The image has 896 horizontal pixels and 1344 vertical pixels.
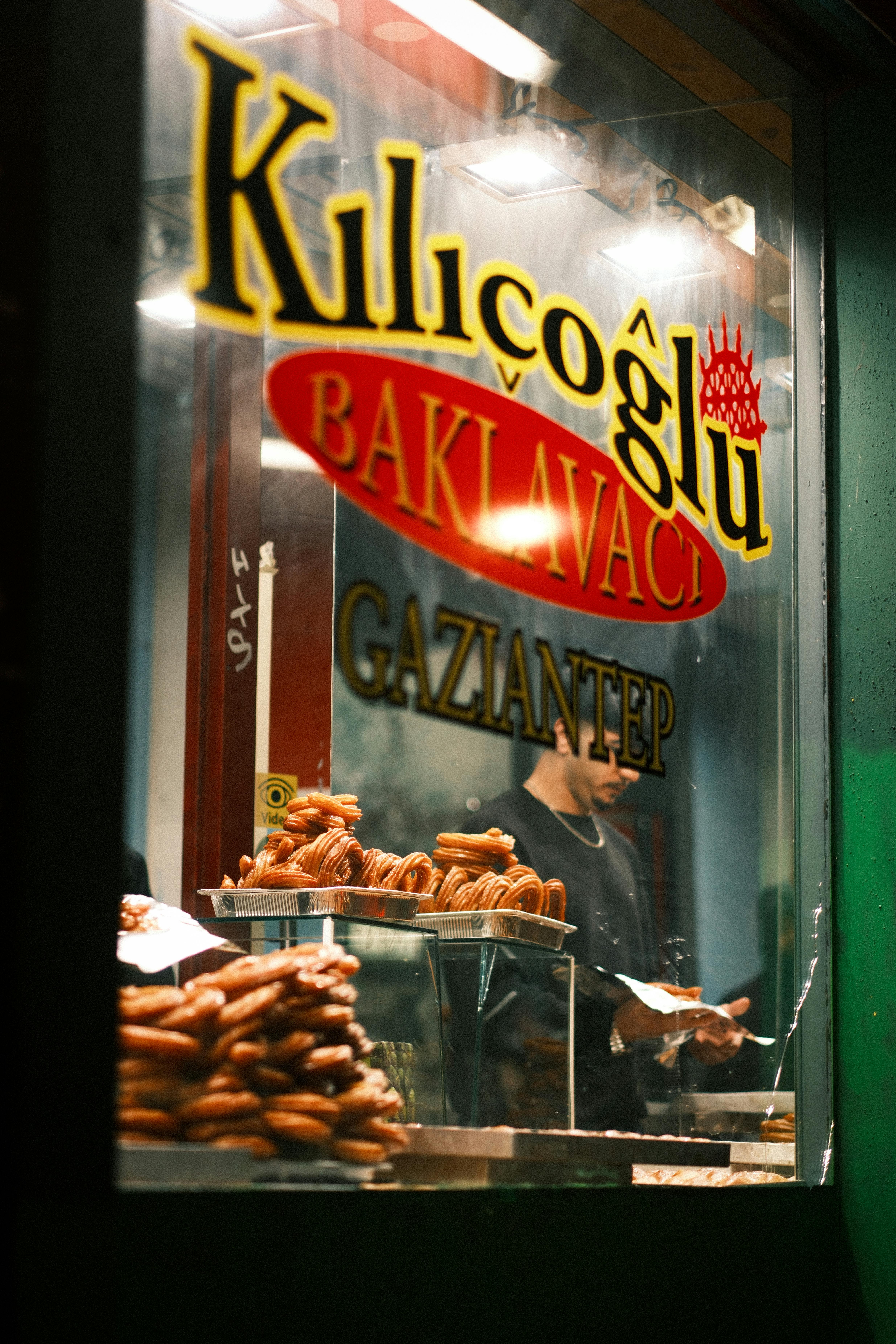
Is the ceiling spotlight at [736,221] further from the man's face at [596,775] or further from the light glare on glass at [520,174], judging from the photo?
the man's face at [596,775]

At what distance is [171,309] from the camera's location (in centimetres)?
219

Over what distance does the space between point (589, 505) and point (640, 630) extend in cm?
29

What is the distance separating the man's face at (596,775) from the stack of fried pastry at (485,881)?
6.5 inches

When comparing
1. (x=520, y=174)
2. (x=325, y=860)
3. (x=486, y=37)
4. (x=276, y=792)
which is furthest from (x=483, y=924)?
(x=486, y=37)

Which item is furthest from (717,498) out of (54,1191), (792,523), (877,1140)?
(54,1191)

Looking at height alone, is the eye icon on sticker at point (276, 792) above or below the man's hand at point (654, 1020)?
above

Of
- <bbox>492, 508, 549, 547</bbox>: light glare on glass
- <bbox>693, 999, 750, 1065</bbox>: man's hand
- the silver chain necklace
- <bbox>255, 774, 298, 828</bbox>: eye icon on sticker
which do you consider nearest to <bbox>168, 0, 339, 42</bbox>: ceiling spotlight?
<bbox>492, 508, 549, 547</bbox>: light glare on glass

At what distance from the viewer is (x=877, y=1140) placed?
3373 millimetres

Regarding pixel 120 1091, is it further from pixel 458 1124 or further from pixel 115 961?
pixel 458 1124

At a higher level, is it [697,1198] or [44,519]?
[44,519]

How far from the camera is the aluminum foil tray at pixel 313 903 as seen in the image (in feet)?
8.39

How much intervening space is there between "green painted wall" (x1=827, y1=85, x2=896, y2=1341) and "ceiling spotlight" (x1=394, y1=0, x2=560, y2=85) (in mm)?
917

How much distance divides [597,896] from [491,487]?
828mm

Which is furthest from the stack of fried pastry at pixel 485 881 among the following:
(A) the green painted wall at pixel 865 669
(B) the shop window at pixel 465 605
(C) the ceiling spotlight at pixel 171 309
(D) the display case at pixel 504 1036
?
(C) the ceiling spotlight at pixel 171 309
